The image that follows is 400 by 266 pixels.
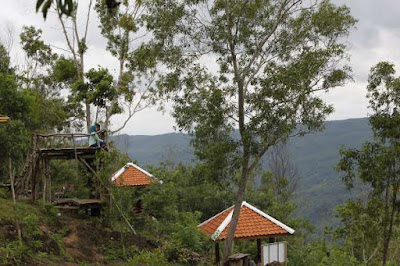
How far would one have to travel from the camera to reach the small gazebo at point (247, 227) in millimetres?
15211

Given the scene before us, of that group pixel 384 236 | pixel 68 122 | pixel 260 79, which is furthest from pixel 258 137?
pixel 68 122

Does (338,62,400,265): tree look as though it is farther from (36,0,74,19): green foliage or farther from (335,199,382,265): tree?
(36,0,74,19): green foliage

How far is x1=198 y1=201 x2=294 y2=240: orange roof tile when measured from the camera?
602 inches

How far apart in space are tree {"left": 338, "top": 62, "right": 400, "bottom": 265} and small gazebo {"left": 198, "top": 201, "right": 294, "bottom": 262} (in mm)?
3598

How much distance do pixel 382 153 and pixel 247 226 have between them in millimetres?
5210

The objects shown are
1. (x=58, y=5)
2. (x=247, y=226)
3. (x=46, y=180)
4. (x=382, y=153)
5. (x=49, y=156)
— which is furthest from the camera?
(x=49, y=156)

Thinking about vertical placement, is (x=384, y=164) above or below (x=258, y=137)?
below

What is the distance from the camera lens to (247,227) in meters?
15.7

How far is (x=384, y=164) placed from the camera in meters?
12.9

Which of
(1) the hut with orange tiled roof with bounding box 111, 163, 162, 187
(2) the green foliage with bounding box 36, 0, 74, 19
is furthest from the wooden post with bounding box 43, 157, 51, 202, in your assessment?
(2) the green foliage with bounding box 36, 0, 74, 19

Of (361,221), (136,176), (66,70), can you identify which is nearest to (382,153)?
(361,221)

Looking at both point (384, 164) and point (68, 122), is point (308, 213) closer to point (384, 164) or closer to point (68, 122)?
point (68, 122)

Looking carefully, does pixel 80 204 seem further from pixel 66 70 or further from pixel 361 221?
pixel 66 70

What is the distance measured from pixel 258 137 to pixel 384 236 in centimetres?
505
